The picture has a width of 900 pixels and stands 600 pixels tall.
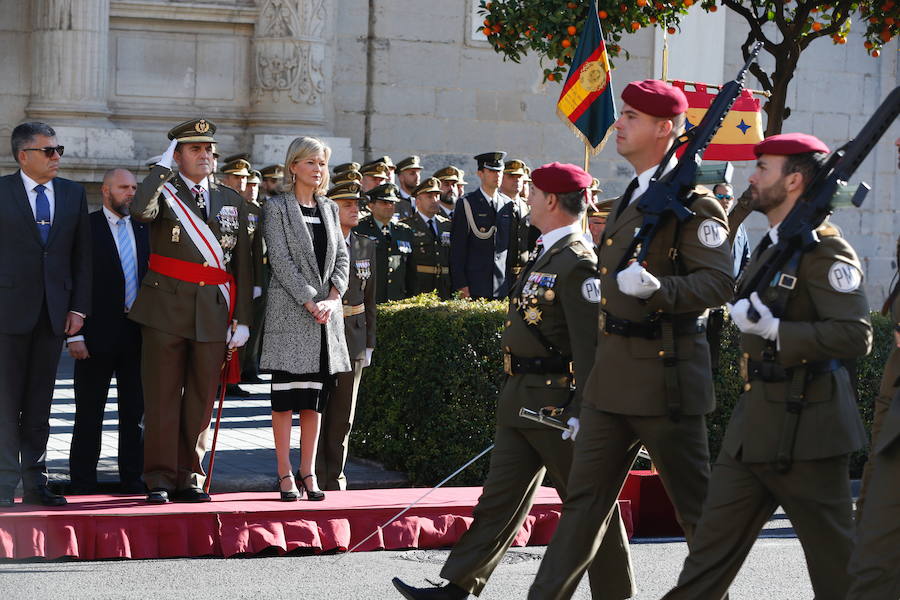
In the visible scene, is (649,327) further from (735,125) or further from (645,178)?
(735,125)

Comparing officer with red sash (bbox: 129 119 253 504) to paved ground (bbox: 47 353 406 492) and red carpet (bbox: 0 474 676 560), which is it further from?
paved ground (bbox: 47 353 406 492)

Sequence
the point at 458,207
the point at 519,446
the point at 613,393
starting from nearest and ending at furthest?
the point at 613,393 → the point at 519,446 → the point at 458,207

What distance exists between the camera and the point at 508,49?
1192 centimetres

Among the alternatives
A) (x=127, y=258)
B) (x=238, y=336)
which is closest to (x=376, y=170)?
(x=127, y=258)

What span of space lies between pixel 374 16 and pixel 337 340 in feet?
30.5

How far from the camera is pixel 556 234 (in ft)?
20.6

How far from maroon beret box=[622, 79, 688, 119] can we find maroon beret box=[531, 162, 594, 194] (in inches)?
17.2

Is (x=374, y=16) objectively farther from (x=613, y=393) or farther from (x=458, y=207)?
(x=613, y=393)

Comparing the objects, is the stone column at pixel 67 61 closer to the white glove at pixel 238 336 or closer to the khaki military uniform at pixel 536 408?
the white glove at pixel 238 336

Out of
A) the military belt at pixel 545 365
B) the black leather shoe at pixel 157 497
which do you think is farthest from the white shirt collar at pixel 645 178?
the black leather shoe at pixel 157 497

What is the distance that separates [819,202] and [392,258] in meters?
7.31

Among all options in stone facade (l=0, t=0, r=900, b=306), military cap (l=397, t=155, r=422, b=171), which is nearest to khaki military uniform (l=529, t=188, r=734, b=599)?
military cap (l=397, t=155, r=422, b=171)

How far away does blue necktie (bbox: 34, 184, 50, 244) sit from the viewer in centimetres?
816

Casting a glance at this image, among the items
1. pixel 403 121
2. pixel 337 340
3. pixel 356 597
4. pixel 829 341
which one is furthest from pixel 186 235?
pixel 403 121
